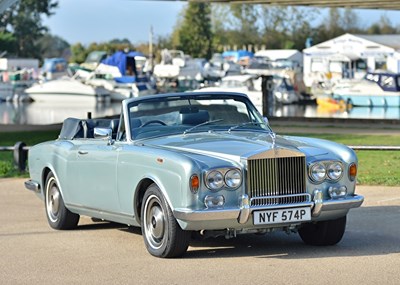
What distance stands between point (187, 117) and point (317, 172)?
1758 millimetres

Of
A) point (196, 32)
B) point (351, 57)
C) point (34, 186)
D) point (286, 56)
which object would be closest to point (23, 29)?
point (196, 32)

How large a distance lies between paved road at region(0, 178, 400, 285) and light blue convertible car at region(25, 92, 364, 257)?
0.26m

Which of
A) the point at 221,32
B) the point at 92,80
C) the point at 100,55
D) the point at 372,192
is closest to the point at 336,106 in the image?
the point at 92,80

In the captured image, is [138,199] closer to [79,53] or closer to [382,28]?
[79,53]

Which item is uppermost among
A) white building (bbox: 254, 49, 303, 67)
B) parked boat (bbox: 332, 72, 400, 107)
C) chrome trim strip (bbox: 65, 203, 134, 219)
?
chrome trim strip (bbox: 65, 203, 134, 219)

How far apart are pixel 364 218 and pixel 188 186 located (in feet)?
11.2

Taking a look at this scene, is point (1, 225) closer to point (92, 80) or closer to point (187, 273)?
point (187, 273)

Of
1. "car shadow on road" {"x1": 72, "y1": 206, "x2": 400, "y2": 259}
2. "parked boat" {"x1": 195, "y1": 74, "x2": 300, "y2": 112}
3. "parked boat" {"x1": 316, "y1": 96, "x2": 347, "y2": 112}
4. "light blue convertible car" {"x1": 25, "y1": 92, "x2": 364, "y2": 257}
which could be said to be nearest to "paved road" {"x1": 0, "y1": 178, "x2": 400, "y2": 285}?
"car shadow on road" {"x1": 72, "y1": 206, "x2": 400, "y2": 259}

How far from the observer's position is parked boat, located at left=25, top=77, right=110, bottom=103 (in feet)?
220

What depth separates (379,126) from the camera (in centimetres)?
3103

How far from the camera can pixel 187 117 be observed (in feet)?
34.7

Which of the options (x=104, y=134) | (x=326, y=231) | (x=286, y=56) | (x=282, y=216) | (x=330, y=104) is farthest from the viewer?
(x=286, y=56)

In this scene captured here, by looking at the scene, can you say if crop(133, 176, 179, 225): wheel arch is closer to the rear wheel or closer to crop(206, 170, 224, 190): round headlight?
crop(206, 170, 224, 190): round headlight

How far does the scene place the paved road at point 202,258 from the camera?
8.45 metres
